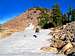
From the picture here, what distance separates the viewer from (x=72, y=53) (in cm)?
2069

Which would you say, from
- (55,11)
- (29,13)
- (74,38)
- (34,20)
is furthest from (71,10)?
(74,38)

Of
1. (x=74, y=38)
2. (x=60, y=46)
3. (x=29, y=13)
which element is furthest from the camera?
(x=29, y=13)

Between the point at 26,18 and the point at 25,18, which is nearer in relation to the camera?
the point at 25,18

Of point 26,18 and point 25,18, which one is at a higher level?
point 26,18

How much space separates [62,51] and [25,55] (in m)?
3.34

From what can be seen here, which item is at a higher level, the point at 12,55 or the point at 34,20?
the point at 34,20

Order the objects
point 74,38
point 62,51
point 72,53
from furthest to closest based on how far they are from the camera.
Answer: point 74,38 < point 62,51 < point 72,53

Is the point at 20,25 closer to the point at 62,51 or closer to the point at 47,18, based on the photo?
the point at 47,18

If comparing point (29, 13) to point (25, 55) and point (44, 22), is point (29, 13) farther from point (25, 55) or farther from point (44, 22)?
point (25, 55)

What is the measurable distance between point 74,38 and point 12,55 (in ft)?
26.2

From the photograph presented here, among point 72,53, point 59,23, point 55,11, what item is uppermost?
point 55,11

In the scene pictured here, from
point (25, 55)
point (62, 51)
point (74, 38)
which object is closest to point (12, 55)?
point (25, 55)

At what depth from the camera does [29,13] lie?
9456 cm

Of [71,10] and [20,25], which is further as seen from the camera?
[20,25]
